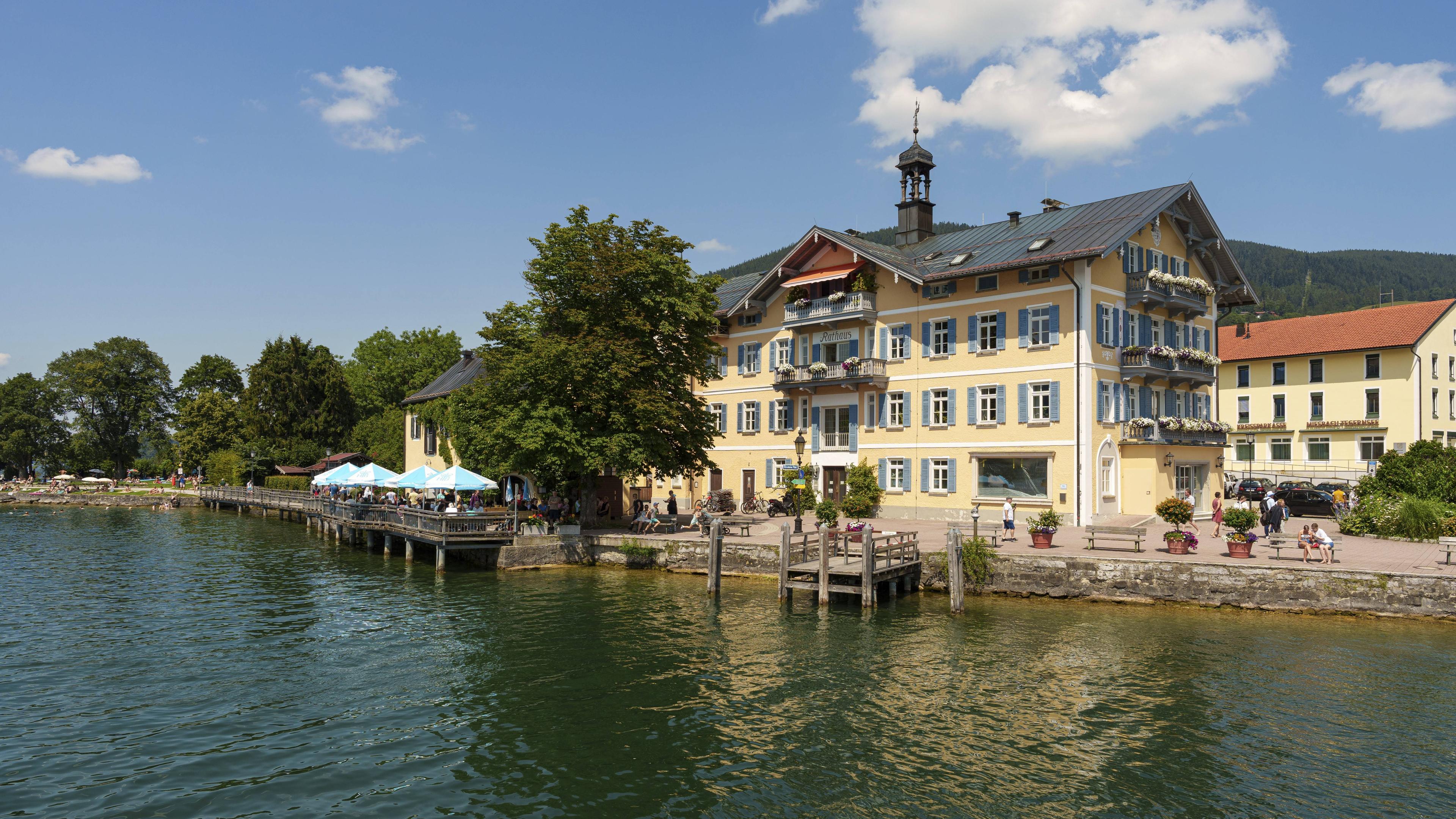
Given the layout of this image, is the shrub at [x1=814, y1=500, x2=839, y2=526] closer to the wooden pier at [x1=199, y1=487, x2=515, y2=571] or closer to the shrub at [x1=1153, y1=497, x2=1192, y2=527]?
the shrub at [x1=1153, y1=497, x2=1192, y2=527]

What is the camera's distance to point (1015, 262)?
36.9 meters

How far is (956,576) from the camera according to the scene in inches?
1006

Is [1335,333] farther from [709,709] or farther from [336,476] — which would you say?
[336,476]

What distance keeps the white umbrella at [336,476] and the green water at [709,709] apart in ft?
66.8

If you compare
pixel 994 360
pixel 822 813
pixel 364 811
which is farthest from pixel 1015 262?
pixel 364 811

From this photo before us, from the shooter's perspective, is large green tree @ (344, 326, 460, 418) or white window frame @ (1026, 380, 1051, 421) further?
large green tree @ (344, 326, 460, 418)

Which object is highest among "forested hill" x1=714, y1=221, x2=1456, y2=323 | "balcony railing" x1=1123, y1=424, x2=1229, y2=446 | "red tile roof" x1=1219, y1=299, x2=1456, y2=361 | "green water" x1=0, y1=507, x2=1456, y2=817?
"forested hill" x1=714, y1=221, x2=1456, y2=323

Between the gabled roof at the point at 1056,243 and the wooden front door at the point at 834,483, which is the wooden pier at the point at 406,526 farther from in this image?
the gabled roof at the point at 1056,243

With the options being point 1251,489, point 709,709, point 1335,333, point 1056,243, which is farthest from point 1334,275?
point 709,709

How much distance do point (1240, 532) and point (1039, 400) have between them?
1201cm

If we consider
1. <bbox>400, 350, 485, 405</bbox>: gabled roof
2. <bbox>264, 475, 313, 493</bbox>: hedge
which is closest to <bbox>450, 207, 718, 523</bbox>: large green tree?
<bbox>400, 350, 485, 405</bbox>: gabled roof

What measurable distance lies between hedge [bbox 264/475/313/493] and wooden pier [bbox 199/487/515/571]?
1322cm

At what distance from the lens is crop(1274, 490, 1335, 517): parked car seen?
1602 inches

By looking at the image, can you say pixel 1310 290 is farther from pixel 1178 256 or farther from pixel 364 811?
pixel 364 811
